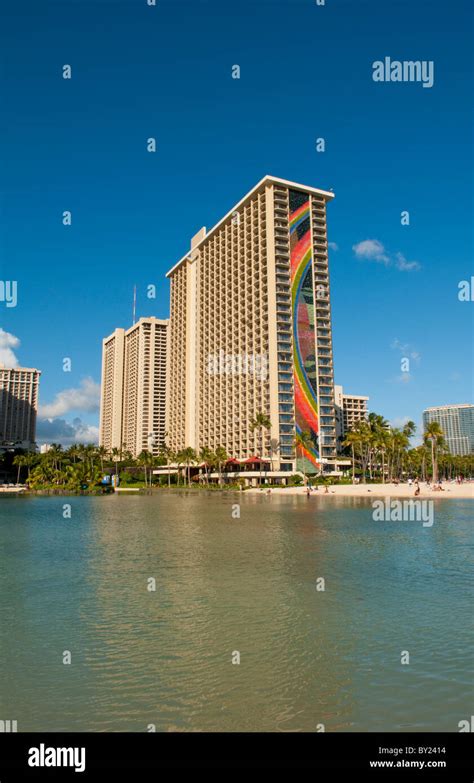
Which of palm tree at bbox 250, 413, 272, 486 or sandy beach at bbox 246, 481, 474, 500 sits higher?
palm tree at bbox 250, 413, 272, 486

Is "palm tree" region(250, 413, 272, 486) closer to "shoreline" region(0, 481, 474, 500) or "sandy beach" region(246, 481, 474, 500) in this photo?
"shoreline" region(0, 481, 474, 500)

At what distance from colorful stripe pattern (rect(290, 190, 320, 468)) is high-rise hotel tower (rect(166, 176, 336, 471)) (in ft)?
0.93

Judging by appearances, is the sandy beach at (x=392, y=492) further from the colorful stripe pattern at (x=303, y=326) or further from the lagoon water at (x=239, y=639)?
the lagoon water at (x=239, y=639)

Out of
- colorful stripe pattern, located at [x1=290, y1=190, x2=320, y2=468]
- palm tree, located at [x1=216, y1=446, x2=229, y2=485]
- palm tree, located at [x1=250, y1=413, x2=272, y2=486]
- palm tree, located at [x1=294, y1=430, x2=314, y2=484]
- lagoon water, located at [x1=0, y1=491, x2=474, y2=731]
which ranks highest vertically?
colorful stripe pattern, located at [x1=290, y1=190, x2=320, y2=468]

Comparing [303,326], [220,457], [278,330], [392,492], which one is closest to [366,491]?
[392,492]

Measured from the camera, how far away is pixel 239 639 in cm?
1548

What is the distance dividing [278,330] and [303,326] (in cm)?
785

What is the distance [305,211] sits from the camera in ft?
545

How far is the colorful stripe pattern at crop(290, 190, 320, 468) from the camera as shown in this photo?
15375 cm

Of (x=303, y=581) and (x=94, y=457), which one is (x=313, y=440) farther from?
(x=303, y=581)

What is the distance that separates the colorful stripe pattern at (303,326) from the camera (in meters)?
→ 154

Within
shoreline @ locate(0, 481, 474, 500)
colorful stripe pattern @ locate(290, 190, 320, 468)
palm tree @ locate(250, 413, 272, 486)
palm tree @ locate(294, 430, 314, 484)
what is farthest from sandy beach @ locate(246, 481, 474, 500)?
colorful stripe pattern @ locate(290, 190, 320, 468)
